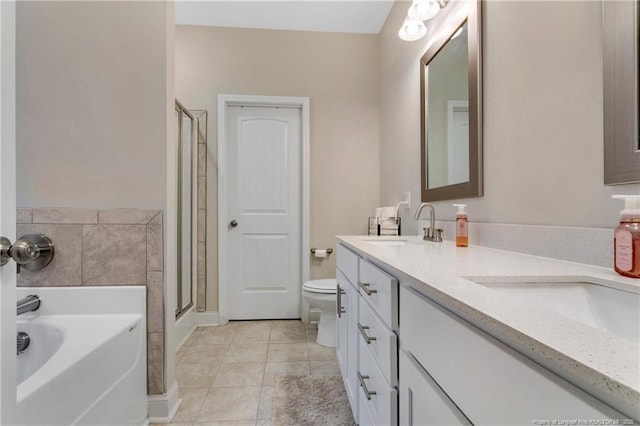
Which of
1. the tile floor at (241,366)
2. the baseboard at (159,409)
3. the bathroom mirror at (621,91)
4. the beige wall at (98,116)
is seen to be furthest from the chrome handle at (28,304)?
the bathroom mirror at (621,91)

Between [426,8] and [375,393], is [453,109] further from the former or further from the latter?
[375,393]

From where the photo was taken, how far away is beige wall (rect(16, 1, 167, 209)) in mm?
1383

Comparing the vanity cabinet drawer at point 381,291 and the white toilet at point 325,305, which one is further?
the white toilet at point 325,305

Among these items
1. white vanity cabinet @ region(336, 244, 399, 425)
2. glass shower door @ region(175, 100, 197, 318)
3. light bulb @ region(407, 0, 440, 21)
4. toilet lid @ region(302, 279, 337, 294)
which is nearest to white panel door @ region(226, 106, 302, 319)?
glass shower door @ region(175, 100, 197, 318)

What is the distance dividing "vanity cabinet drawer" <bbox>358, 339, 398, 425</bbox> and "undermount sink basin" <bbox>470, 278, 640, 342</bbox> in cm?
40

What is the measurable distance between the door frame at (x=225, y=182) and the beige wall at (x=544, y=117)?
160 cm

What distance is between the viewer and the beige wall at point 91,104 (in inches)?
54.4

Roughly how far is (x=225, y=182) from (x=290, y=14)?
1489mm

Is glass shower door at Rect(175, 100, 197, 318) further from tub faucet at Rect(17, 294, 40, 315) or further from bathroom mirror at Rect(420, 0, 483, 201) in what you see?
bathroom mirror at Rect(420, 0, 483, 201)

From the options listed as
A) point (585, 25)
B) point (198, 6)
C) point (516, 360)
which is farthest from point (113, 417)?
point (198, 6)

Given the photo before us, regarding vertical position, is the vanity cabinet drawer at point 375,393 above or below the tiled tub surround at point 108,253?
below

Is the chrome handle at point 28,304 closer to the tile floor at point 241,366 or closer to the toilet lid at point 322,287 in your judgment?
the tile floor at point 241,366

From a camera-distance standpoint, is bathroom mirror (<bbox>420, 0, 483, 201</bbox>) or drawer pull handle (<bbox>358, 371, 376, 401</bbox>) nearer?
drawer pull handle (<bbox>358, 371, 376, 401</bbox>)

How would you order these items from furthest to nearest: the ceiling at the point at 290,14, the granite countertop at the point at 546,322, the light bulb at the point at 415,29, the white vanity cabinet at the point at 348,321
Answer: the ceiling at the point at 290,14 < the light bulb at the point at 415,29 < the white vanity cabinet at the point at 348,321 < the granite countertop at the point at 546,322
